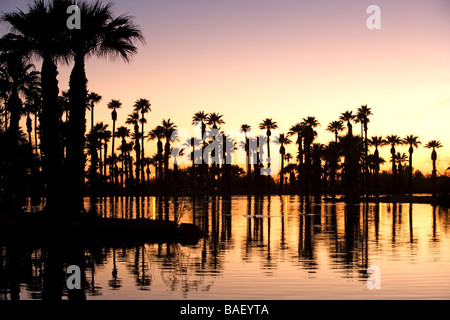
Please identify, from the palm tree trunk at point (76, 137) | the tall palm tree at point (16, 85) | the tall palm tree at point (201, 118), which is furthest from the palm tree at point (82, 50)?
the tall palm tree at point (201, 118)

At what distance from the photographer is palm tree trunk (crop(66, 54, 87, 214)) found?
28.5m

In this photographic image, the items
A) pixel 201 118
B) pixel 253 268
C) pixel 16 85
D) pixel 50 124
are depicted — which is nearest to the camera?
pixel 253 268

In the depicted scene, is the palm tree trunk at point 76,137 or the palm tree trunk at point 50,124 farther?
the palm tree trunk at point 50,124

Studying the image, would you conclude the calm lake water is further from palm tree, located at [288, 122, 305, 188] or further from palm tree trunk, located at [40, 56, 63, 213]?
palm tree, located at [288, 122, 305, 188]

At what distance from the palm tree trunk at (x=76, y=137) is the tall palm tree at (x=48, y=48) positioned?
3.44ft

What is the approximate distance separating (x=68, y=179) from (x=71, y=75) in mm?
5787

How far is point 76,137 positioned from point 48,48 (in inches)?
223

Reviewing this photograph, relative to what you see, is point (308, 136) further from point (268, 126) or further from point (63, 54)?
point (63, 54)

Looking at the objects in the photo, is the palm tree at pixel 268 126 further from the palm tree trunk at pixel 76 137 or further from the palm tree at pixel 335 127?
the palm tree trunk at pixel 76 137

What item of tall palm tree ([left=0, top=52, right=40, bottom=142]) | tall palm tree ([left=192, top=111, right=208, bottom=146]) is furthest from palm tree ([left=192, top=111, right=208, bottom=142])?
tall palm tree ([left=0, top=52, right=40, bottom=142])

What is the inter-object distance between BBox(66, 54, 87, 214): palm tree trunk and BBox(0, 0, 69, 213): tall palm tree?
1.05 metres

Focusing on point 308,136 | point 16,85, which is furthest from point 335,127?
point 16,85

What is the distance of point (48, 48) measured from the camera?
1213 inches

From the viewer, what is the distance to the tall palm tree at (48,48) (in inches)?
1168
